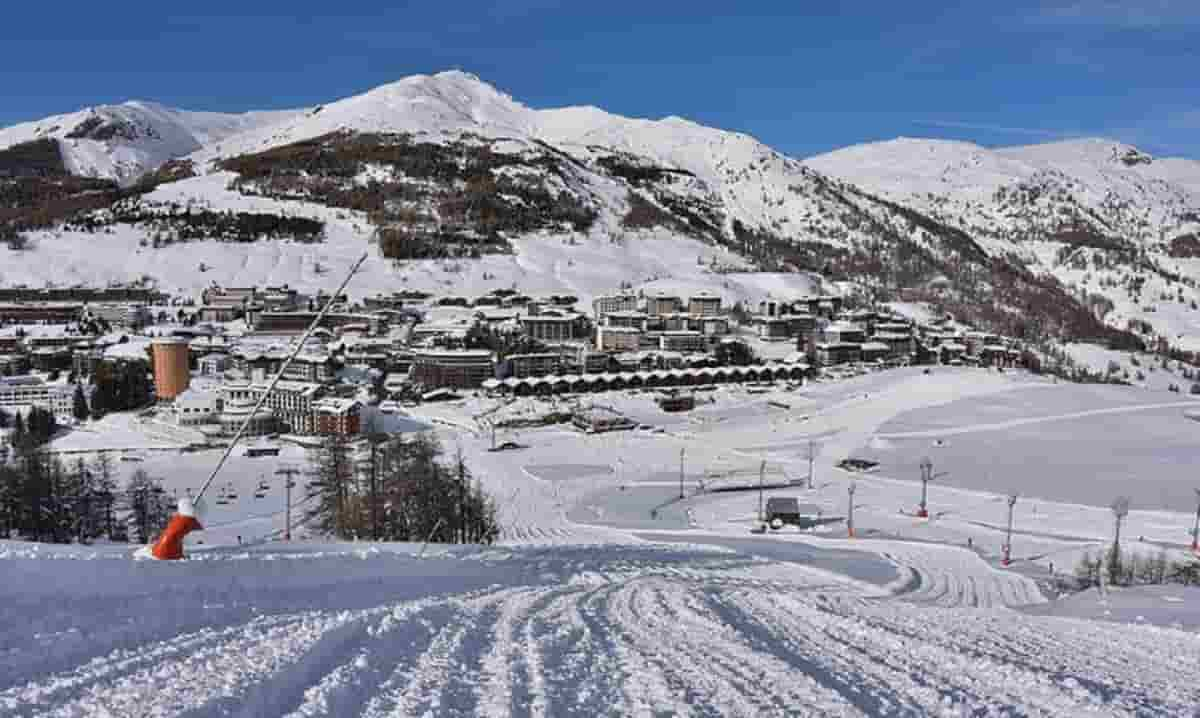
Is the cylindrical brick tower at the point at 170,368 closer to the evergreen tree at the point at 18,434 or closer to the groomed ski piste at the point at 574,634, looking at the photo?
the evergreen tree at the point at 18,434

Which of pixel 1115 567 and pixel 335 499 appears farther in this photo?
pixel 335 499

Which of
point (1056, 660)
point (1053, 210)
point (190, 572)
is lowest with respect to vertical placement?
point (1056, 660)

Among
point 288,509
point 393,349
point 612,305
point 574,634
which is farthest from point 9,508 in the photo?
point 612,305

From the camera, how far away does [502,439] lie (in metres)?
32.9

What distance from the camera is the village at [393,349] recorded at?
3569 centimetres

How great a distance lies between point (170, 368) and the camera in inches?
1517

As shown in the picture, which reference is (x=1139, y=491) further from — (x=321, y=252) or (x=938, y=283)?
(x=938, y=283)

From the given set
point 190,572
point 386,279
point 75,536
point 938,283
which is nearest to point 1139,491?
point 190,572

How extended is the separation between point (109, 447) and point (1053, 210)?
196m

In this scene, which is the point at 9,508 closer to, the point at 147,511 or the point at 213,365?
the point at 147,511

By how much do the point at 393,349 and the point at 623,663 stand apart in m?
47.0

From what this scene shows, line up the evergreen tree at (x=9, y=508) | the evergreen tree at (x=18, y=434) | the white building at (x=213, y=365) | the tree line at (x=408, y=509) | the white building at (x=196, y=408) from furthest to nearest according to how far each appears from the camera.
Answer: the white building at (x=213, y=365), the white building at (x=196, y=408), the evergreen tree at (x=18, y=434), the evergreen tree at (x=9, y=508), the tree line at (x=408, y=509)

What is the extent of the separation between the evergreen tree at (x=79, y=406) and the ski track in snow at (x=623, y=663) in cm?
3522

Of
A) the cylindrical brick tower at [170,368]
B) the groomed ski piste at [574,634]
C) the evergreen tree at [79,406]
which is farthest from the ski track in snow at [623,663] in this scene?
the cylindrical brick tower at [170,368]
